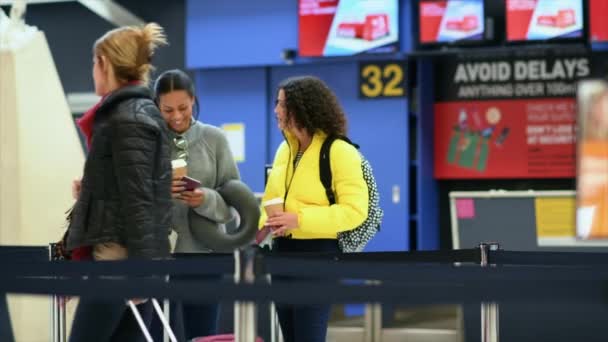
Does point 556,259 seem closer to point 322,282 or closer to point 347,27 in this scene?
point 322,282

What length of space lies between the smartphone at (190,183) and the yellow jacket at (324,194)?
0.34 metres

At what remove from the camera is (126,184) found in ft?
9.46

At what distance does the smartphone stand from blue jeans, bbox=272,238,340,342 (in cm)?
39

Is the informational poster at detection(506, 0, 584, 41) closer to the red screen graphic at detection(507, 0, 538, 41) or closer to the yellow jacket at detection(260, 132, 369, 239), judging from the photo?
the red screen graphic at detection(507, 0, 538, 41)

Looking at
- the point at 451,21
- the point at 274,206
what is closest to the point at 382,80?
the point at 451,21

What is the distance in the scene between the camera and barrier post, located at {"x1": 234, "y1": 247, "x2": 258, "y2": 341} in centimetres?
236

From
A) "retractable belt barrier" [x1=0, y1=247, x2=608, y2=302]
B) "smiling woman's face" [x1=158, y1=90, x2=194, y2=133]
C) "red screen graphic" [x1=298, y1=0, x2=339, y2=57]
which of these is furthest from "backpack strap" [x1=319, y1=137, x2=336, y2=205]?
"red screen graphic" [x1=298, y1=0, x2=339, y2=57]

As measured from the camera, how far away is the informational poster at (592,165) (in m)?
6.30

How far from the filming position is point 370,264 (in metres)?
2.65

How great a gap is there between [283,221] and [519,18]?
5.08 meters

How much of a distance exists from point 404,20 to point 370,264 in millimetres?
6031

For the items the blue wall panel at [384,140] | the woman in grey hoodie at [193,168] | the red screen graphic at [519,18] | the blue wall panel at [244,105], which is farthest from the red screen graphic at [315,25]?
the woman in grey hoodie at [193,168]

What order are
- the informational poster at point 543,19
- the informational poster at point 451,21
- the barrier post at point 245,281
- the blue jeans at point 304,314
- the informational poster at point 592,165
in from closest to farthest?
1. the barrier post at point 245,281
2. the blue jeans at point 304,314
3. the informational poster at point 592,165
4. the informational poster at point 543,19
5. the informational poster at point 451,21

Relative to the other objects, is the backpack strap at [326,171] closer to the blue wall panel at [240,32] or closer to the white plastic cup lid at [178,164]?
the white plastic cup lid at [178,164]
